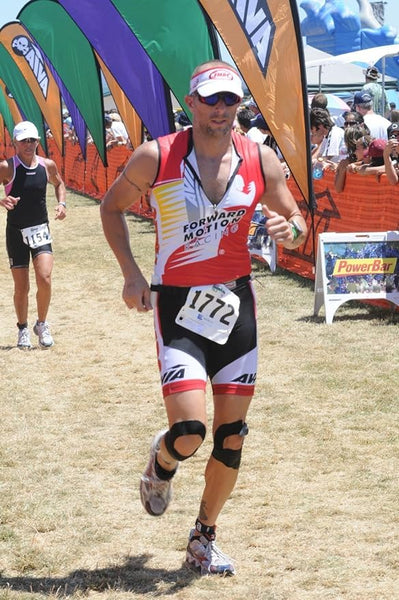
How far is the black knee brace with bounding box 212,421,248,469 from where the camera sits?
4.30 meters

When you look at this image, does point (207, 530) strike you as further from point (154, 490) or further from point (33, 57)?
point (33, 57)

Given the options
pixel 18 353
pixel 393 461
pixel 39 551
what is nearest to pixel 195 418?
pixel 39 551

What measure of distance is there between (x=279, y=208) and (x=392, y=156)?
565 cm

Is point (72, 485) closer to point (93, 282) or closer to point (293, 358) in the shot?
point (293, 358)

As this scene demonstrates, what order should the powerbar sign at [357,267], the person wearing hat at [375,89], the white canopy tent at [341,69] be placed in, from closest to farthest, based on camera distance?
the powerbar sign at [357,267], the person wearing hat at [375,89], the white canopy tent at [341,69]

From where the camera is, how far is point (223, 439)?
4.30 metres

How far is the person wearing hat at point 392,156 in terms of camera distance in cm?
971

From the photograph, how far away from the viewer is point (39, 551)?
15.3 feet

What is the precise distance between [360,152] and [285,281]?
2163mm

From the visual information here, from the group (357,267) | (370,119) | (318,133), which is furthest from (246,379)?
(370,119)

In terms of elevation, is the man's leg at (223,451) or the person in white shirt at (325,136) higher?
the person in white shirt at (325,136)

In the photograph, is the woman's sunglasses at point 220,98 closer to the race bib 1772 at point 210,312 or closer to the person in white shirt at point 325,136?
the race bib 1772 at point 210,312

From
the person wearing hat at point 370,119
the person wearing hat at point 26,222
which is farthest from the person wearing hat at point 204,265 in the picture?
the person wearing hat at point 370,119

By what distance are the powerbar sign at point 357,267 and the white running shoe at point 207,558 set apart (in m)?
5.61
